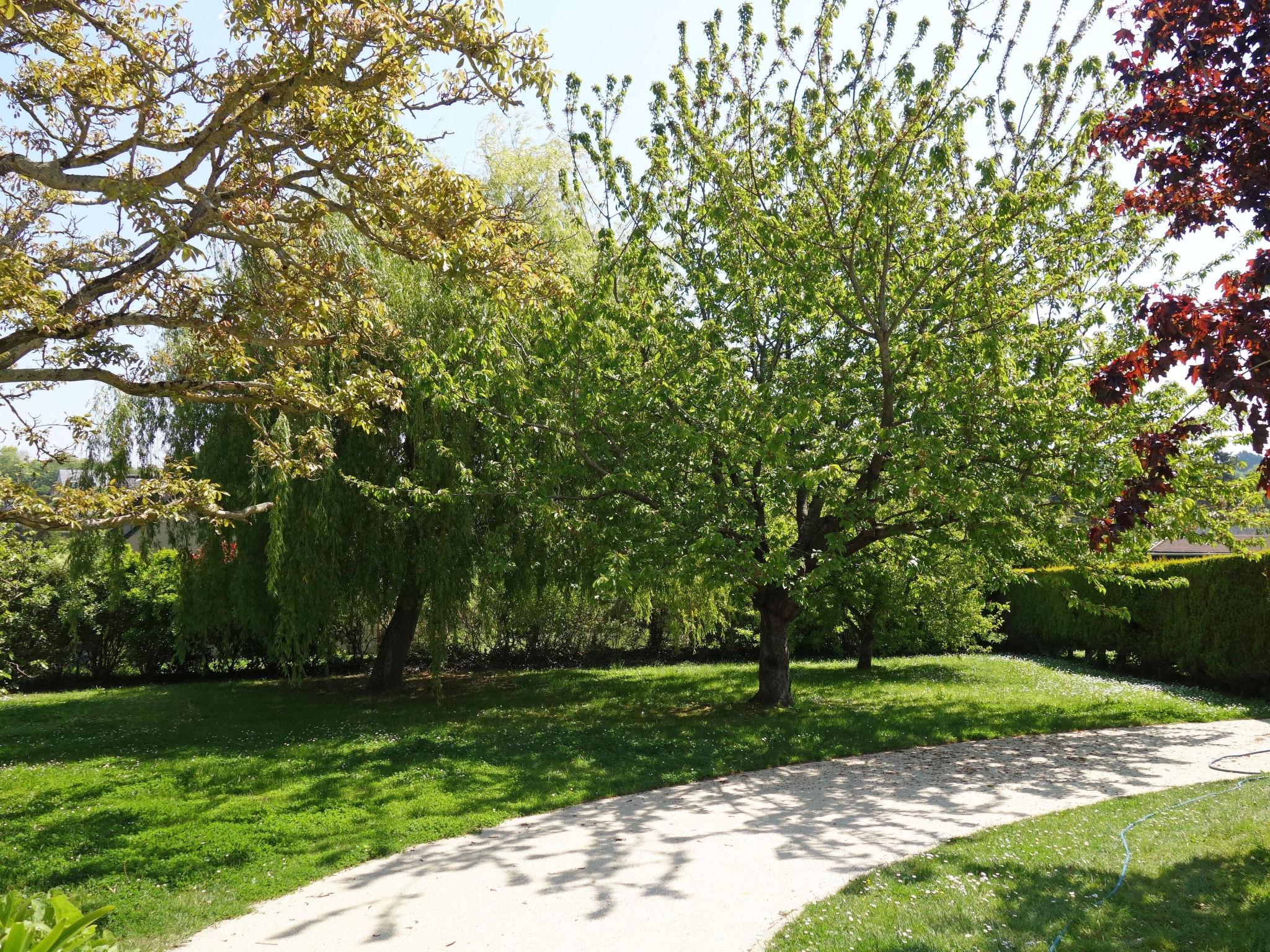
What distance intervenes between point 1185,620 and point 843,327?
8186 mm

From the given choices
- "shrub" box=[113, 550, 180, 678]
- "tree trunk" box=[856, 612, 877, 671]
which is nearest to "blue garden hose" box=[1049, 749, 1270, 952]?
"tree trunk" box=[856, 612, 877, 671]

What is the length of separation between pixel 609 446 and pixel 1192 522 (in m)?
6.80

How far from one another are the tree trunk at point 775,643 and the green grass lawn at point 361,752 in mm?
411

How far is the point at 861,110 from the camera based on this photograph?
376 inches

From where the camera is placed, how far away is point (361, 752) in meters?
8.72

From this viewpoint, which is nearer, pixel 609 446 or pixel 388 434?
pixel 609 446

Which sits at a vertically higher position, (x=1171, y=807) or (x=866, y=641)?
(x=866, y=641)

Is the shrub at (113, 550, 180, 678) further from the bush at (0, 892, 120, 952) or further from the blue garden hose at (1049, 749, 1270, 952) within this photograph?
the blue garden hose at (1049, 749, 1270, 952)

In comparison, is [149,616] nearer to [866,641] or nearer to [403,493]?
[403,493]

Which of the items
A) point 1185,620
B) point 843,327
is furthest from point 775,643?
point 1185,620

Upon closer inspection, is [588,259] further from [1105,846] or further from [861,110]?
[1105,846]

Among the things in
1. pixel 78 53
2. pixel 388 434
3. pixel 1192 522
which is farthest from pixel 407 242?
pixel 1192 522

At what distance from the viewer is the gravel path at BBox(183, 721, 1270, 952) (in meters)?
4.49

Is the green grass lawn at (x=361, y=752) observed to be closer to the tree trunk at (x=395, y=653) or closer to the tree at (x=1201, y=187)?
the tree trunk at (x=395, y=653)
